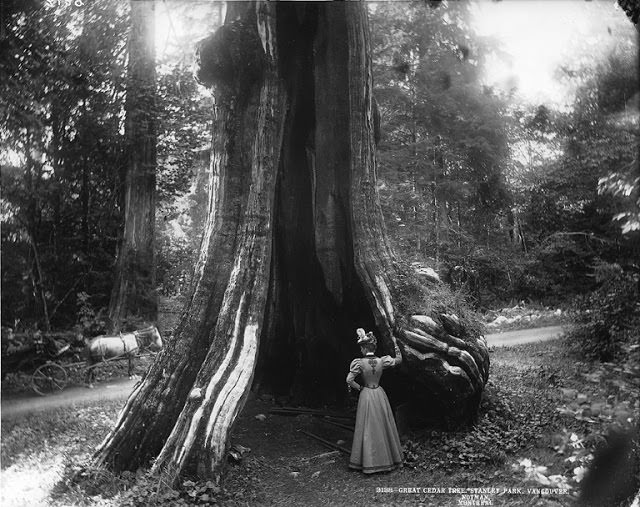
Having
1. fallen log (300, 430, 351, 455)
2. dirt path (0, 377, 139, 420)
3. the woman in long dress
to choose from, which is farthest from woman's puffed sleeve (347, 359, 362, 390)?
dirt path (0, 377, 139, 420)

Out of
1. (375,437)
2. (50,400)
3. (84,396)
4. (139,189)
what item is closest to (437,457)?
(375,437)

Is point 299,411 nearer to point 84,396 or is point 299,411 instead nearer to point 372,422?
point 372,422

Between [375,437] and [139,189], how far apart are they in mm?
3067

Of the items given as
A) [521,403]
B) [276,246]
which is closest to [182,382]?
[276,246]

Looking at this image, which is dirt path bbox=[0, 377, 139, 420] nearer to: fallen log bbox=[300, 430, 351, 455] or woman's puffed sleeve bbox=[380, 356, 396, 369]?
fallen log bbox=[300, 430, 351, 455]

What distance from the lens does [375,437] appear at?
417 cm

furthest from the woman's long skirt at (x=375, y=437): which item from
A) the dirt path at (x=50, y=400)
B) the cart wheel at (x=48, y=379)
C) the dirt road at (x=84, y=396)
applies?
the cart wheel at (x=48, y=379)

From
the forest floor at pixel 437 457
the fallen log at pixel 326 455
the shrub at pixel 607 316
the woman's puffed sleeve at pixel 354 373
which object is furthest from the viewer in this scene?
the fallen log at pixel 326 455

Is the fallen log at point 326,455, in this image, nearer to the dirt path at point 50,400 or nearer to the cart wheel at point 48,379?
the dirt path at point 50,400

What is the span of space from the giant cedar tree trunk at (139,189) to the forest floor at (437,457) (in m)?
0.88

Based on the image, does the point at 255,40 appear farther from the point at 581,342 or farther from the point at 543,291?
the point at 581,342

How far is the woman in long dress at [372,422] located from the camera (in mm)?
4145

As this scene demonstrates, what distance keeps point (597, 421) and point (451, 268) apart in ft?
5.38

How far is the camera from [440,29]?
15.5 ft
